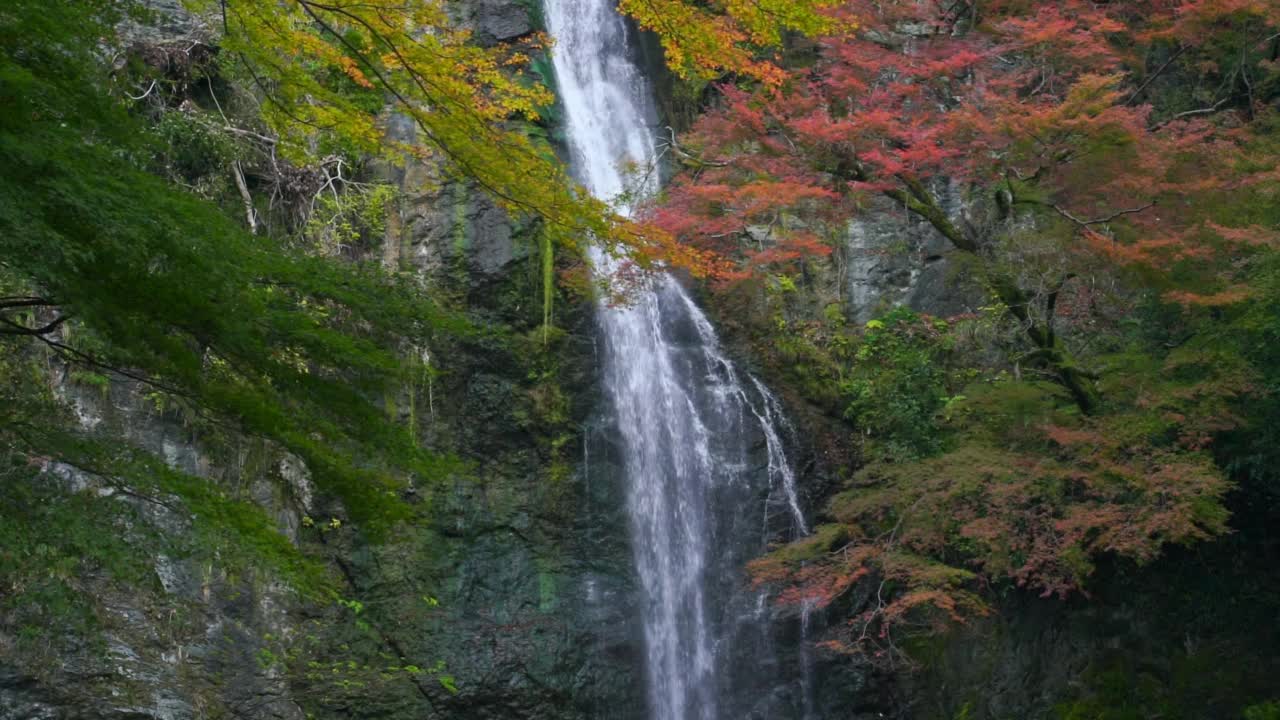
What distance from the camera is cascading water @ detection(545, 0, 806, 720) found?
40.1ft

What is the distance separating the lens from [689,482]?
43.2 ft

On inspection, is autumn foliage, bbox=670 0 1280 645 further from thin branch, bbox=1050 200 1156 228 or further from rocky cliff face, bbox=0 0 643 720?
rocky cliff face, bbox=0 0 643 720

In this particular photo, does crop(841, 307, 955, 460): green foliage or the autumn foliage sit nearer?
the autumn foliage

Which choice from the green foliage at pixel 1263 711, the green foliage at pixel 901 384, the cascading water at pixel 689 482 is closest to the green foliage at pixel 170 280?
the cascading water at pixel 689 482

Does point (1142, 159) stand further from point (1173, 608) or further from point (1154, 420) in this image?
point (1173, 608)

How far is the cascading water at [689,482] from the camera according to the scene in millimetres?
12227

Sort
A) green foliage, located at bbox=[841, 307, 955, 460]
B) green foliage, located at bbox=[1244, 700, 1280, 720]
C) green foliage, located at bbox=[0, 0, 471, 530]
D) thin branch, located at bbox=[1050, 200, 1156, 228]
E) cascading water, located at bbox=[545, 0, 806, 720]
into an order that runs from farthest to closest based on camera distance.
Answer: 1. green foliage, located at bbox=[841, 307, 955, 460]
2. cascading water, located at bbox=[545, 0, 806, 720]
3. thin branch, located at bbox=[1050, 200, 1156, 228]
4. green foliage, located at bbox=[1244, 700, 1280, 720]
5. green foliage, located at bbox=[0, 0, 471, 530]

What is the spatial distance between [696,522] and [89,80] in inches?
380

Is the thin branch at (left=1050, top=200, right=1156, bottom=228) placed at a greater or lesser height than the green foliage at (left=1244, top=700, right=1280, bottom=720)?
greater

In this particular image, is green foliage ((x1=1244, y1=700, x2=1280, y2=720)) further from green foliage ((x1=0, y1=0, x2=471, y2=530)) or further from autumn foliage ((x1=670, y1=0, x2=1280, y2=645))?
green foliage ((x1=0, y1=0, x2=471, y2=530))

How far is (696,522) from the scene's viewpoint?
42.4 feet

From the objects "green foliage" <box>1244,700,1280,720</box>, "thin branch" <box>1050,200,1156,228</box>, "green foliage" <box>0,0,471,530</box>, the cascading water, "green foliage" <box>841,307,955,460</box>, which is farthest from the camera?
"green foliage" <box>841,307,955,460</box>

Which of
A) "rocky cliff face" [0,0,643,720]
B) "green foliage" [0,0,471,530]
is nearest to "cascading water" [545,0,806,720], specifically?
"rocky cliff face" [0,0,643,720]

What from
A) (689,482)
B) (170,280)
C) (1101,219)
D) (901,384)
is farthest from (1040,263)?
(170,280)
